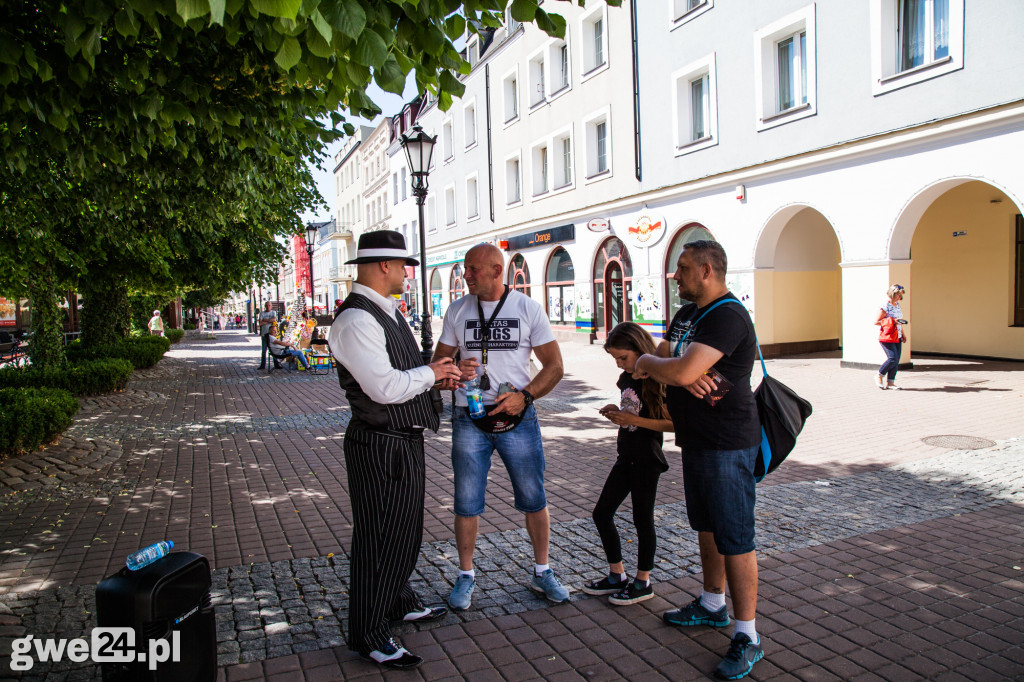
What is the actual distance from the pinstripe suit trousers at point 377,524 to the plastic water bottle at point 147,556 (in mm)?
808

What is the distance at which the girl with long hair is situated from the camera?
3553mm

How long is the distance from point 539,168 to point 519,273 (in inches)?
163

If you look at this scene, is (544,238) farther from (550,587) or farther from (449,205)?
(550,587)

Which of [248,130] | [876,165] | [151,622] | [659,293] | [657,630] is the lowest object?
[657,630]

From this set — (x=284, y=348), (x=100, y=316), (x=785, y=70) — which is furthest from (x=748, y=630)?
(x=100, y=316)

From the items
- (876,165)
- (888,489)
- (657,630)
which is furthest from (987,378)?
(657,630)

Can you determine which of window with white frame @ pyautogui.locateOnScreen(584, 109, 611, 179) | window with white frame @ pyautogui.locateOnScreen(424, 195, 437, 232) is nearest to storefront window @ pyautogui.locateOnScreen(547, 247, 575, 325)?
window with white frame @ pyautogui.locateOnScreen(584, 109, 611, 179)

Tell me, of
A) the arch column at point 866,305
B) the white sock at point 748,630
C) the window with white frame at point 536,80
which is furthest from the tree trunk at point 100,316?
the white sock at point 748,630

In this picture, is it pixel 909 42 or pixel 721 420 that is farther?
pixel 909 42

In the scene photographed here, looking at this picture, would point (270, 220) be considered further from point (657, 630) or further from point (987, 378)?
point (987, 378)

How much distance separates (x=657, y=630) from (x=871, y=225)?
39.2 feet

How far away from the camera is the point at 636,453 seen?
3.62 m

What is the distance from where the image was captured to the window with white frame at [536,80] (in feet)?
80.2

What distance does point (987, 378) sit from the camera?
38.2 feet
